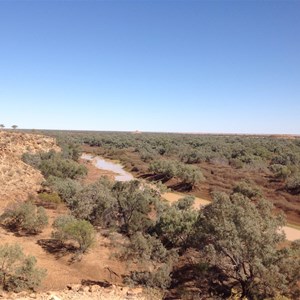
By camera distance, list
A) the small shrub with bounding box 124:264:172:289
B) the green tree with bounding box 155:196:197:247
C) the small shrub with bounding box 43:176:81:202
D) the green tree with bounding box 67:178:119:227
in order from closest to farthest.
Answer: the small shrub with bounding box 124:264:172:289
the green tree with bounding box 155:196:197:247
the green tree with bounding box 67:178:119:227
the small shrub with bounding box 43:176:81:202

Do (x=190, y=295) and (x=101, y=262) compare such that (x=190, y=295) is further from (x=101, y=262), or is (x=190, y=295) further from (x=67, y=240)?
(x=67, y=240)

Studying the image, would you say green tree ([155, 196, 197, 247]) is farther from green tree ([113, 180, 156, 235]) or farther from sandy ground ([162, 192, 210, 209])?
sandy ground ([162, 192, 210, 209])

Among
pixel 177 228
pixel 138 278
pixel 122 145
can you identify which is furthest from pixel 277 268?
pixel 122 145

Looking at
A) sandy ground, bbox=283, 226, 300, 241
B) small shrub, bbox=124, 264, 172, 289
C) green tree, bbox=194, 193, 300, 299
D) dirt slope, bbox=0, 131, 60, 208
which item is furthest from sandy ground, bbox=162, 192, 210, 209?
small shrub, bbox=124, 264, 172, 289

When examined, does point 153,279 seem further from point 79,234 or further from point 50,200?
point 50,200

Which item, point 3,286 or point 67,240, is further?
point 67,240

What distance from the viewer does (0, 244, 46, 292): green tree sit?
15.6 metres

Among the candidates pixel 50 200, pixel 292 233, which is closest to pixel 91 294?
→ pixel 50 200

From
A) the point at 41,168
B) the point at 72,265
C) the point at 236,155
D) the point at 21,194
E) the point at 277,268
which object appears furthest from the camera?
the point at 236,155

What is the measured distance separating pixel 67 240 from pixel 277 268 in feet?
45.7

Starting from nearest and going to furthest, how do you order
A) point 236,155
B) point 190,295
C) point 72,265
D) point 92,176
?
point 190,295
point 72,265
point 92,176
point 236,155

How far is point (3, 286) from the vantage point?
15.5m

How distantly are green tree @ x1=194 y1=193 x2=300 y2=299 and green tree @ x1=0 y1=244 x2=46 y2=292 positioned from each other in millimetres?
8636

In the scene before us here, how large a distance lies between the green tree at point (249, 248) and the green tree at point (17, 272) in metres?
8.64
